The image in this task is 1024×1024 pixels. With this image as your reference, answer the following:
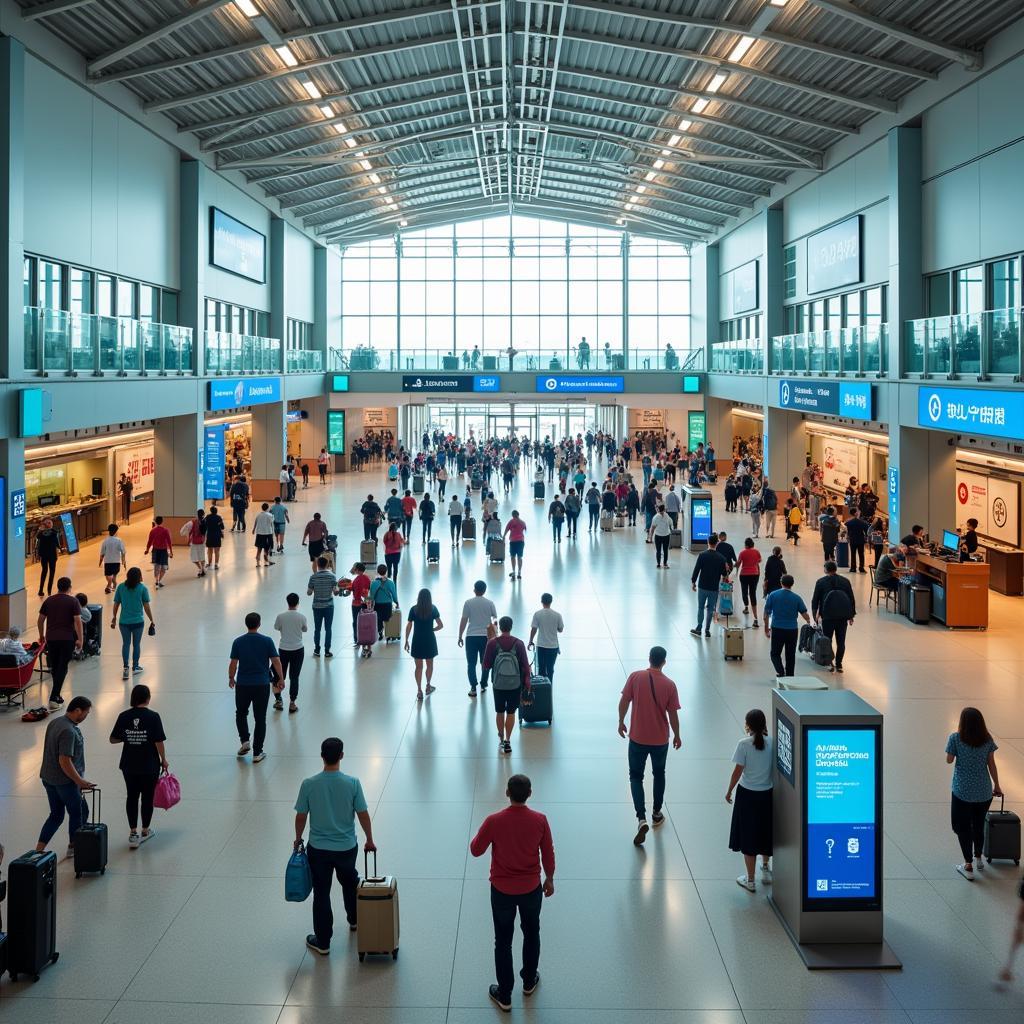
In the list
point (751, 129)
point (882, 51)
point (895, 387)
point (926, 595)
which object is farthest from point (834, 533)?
point (751, 129)

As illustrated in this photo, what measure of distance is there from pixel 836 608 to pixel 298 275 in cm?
3423

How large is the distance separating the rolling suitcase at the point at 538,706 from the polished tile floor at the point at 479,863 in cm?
35

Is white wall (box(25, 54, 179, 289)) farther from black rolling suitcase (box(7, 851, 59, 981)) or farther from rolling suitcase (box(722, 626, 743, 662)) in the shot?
black rolling suitcase (box(7, 851, 59, 981))

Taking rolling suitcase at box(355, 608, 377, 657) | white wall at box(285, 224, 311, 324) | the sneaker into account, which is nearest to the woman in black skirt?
the sneaker

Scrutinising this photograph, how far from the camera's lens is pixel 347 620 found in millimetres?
18031

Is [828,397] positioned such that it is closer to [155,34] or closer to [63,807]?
[155,34]

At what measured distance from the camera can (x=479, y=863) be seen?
27.1ft

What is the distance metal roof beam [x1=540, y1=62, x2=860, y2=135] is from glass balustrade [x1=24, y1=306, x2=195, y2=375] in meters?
11.8

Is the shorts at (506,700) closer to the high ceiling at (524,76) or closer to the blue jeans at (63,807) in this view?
the blue jeans at (63,807)

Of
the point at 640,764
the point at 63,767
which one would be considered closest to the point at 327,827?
the point at 63,767

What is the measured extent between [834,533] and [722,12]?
36.0ft

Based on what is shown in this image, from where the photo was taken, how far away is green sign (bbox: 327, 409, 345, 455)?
4728cm

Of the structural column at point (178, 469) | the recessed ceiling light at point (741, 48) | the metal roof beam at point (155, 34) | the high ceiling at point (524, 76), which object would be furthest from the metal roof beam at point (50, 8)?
the recessed ceiling light at point (741, 48)

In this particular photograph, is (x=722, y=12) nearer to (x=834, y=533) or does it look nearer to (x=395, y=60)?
(x=395, y=60)
